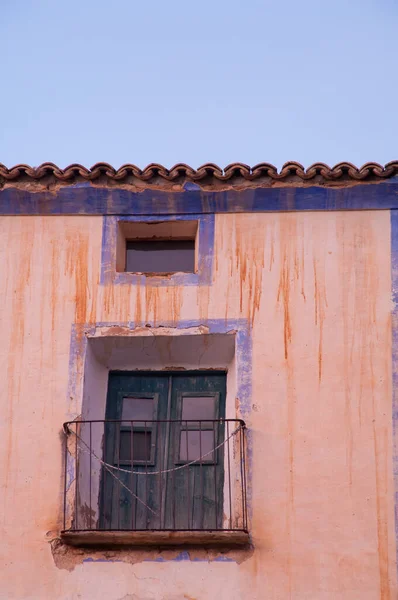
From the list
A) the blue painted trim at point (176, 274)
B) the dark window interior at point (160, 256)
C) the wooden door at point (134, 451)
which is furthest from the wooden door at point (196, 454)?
the dark window interior at point (160, 256)

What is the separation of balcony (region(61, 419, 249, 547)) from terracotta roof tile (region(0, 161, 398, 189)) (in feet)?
7.28

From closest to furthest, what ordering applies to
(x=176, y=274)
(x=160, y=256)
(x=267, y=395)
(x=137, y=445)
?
1. (x=267, y=395)
2. (x=137, y=445)
3. (x=176, y=274)
4. (x=160, y=256)

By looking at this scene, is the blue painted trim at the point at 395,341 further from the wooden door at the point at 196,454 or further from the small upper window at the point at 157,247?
the small upper window at the point at 157,247

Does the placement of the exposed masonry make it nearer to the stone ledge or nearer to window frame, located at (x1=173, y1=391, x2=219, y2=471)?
the stone ledge

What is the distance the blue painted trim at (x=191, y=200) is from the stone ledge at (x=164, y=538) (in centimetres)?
300

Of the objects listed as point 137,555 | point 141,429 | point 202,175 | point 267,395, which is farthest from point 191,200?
point 137,555

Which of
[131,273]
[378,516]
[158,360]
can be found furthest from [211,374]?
[378,516]

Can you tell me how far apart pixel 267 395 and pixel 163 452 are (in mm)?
1060

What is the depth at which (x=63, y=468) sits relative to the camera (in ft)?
33.1

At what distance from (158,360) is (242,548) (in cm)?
198

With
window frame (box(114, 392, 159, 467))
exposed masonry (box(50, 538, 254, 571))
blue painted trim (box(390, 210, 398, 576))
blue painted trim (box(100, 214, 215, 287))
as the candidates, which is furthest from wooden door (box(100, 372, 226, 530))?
blue painted trim (box(390, 210, 398, 576))

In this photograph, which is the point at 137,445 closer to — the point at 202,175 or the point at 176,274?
the point at 176,274

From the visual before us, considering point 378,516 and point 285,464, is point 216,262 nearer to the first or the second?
point 285,464

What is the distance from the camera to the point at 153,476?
10406 mm
